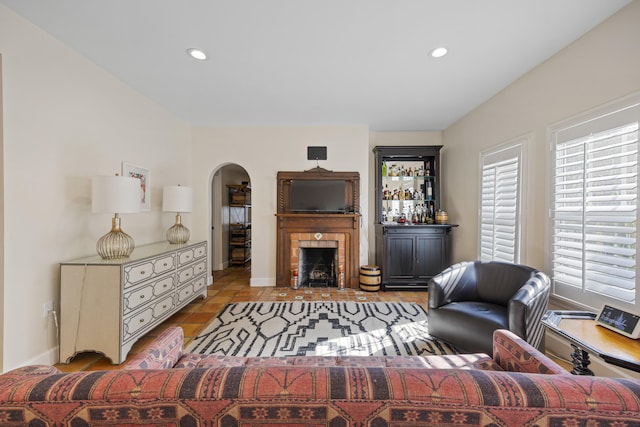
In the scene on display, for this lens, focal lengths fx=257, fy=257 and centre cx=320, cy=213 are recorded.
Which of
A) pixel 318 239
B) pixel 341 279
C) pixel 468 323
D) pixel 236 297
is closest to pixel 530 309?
pixel 468 323

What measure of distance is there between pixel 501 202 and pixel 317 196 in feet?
8.19

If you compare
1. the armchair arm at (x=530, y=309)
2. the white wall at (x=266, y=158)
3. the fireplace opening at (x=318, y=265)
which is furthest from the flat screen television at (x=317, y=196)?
the armchair arm at (x=530, y=309)

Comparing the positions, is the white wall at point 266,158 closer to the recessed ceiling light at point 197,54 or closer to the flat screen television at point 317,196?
the flat screen television at point 317,196

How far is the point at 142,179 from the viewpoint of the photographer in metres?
3.22

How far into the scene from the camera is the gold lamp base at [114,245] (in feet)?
7.74

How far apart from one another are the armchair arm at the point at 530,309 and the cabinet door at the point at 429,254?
1931mm

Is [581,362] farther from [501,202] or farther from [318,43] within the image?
[318,43]

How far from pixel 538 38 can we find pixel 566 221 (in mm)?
1549

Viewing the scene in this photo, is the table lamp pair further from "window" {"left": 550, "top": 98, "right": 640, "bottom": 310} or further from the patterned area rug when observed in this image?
"window" {"left": 550, "top": 98, "right": 640, "bottom": 310}

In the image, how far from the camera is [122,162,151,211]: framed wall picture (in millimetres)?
2990

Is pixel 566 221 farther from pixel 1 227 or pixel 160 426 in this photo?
pixel 1 227

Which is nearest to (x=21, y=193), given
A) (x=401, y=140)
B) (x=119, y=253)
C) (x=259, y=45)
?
(x=119, y=253)

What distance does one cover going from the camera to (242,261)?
5.94 metres

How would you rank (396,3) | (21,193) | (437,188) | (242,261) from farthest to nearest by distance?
(242,261) < (437,188) < (21,193) < (396,3)
